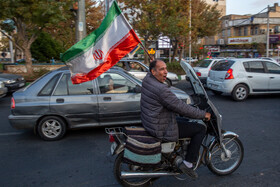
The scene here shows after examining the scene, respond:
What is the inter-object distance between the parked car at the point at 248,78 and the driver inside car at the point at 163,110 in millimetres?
6812

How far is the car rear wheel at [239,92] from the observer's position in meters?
9.27

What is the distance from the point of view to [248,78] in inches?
366

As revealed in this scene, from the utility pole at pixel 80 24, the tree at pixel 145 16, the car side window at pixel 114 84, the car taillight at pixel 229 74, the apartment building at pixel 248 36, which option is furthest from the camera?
the apartment building at pixel 248 36

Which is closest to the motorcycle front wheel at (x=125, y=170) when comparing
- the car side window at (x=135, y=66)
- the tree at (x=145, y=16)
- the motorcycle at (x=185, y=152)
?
the motorcycle at (x=185, y=152)

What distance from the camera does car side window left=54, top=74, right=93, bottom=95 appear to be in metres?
5.30

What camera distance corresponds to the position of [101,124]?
5.41 metres

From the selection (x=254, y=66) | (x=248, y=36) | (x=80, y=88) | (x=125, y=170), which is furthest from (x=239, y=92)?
(x=248, y=36)

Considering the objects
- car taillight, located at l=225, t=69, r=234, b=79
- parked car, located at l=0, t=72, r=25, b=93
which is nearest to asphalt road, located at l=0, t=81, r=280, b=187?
car taillight, located at l=225, t=69, r=234, b=79

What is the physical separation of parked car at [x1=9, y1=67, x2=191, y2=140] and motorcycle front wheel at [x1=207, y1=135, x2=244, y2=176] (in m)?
2.35

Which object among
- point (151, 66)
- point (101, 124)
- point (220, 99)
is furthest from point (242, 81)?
point (151, 66)

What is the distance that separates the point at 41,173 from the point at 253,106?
7.40 metres

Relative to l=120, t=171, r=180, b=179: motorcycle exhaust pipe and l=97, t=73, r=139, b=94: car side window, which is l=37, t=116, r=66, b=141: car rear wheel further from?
l=120, t=171, r=180, b=179: motorcycle exhaust pipe

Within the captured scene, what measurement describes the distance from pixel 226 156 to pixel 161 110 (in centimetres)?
138

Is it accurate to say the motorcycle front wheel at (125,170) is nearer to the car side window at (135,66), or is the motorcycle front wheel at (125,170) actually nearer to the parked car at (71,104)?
the parked car at (71,104)
